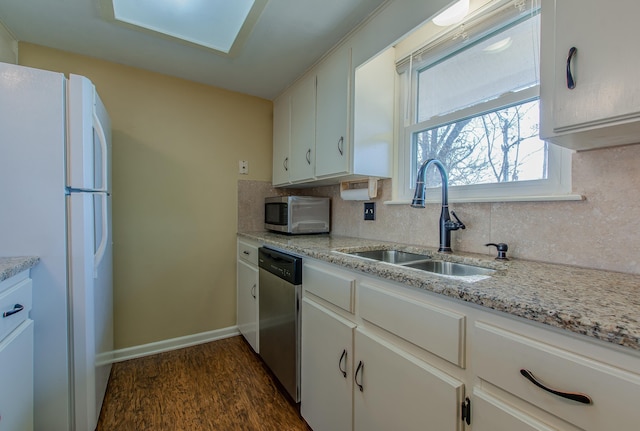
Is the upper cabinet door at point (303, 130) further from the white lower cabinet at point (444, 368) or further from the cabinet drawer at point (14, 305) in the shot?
the cabinet drawer at point (14, 305)

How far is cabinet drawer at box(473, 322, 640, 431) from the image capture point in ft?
1.61

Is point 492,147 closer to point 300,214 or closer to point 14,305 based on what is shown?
point 300,214

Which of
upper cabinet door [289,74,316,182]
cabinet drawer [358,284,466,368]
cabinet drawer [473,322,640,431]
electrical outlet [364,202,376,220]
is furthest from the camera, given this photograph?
upper cabinet door [289,74,316,182]

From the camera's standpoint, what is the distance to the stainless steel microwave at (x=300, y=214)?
2104 mm

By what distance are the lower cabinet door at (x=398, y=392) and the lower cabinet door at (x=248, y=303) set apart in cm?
111

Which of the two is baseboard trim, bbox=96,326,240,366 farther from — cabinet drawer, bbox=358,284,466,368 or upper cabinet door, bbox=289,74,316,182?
cabinet drawer, bbox=358,284,466,368

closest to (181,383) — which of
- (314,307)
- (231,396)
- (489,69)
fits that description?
(231,396)

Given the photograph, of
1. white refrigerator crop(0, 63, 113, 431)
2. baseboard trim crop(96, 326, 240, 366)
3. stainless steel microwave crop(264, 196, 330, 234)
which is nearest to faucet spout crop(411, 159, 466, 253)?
stainless steel microwave crop(264, 196, 330, 234)

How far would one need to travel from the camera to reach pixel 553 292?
688 mm

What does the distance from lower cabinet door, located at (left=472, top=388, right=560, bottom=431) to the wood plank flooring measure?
1.04 meters

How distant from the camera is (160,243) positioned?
218cm

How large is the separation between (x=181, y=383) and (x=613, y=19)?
2.53 m

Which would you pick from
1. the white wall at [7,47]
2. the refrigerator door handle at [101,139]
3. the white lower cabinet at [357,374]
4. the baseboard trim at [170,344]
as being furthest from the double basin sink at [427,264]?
the white wall at [7,47]

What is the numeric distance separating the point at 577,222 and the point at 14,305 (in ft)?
6.77
